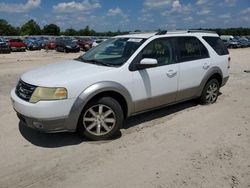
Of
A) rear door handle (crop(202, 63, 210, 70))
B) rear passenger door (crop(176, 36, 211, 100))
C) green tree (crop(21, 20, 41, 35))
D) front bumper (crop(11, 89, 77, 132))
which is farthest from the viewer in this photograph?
green tree (crop(21, 20, 41, 35))

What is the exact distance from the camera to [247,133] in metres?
5.17

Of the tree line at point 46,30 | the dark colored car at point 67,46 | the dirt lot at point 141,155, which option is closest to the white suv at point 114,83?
the dirt lot at point 141,155

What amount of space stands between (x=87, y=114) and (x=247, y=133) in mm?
2783

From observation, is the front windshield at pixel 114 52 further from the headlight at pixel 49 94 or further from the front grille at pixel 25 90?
the front grille at pixel 25 90

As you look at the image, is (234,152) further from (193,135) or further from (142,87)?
(142,87)

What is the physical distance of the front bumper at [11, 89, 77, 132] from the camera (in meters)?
4.25

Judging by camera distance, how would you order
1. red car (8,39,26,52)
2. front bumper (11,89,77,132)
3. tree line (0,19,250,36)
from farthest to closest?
tree line (0,19,250,36)
red car (8,39,26,52)
front bumper (11,89,77,132)

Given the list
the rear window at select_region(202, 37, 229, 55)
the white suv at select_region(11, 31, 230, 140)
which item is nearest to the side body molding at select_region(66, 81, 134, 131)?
the white suv at select_region(11, 31, 230, 140)

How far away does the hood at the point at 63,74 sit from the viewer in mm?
4383

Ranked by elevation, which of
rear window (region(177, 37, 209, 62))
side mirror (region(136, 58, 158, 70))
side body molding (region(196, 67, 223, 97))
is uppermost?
rear window (region(177, 37, 209, 62))

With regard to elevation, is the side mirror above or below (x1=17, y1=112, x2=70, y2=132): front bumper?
above

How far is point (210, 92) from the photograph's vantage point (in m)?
6.86

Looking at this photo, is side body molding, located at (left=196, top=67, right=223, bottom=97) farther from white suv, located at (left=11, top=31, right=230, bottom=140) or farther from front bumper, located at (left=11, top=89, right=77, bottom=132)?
front bumper, located at (left=11, top=89, right=77, bottom=132)

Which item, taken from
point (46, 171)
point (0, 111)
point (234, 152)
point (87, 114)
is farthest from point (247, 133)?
point (0, 111)
